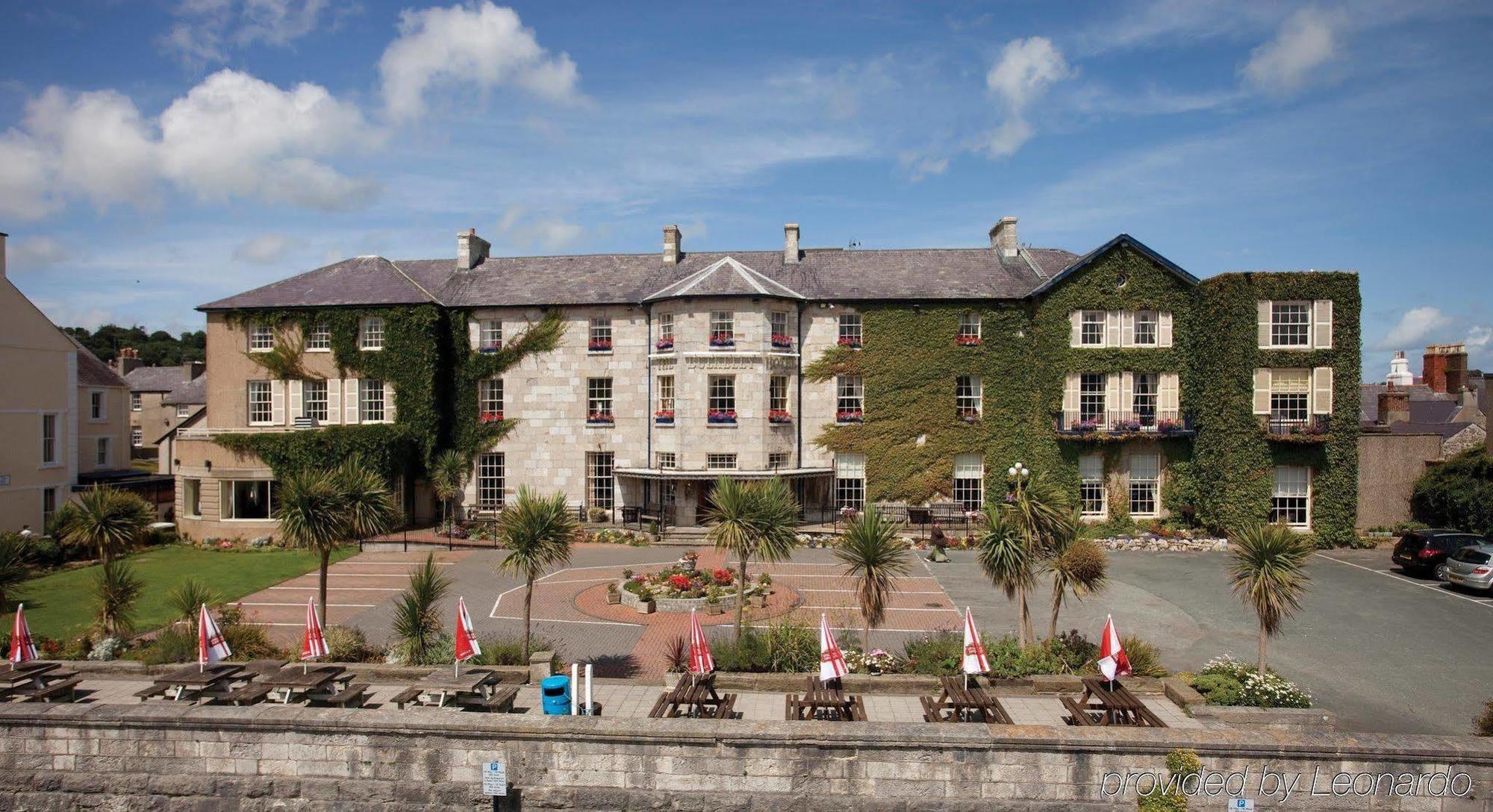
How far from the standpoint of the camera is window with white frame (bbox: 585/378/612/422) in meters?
36.8

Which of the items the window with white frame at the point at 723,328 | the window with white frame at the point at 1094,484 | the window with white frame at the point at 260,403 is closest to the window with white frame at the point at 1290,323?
the window with white frame at the point at 1094,484

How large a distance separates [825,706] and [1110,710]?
15.1ft

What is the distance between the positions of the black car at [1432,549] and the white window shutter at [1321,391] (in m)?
6.40

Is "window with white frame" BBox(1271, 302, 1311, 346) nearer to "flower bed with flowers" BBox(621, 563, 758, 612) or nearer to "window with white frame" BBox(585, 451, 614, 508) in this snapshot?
"flower bed with flowers" BBox(621, 563, 758, 612)

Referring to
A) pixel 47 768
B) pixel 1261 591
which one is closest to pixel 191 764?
pixel 47 768

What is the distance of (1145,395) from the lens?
3406 cm

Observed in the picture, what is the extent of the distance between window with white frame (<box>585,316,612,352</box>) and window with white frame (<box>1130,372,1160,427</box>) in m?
22.4

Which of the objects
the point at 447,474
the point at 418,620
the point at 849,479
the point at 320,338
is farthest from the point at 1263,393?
the point at 320,338

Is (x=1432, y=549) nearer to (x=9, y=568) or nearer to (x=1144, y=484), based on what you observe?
(x=1144, y=484)

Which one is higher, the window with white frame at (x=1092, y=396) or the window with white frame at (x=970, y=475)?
the window with white frame at (x=1092, y=396)

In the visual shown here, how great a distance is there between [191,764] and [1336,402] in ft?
122

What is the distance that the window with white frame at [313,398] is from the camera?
36.2 m

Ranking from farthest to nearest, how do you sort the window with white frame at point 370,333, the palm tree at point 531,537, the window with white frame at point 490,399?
the window with white frame at point 490,399 → the window with white frame at point 370,333 → the palm tree at point 531,537

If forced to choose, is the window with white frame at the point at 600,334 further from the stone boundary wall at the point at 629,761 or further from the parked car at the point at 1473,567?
the parked car at the point at 1473,567
